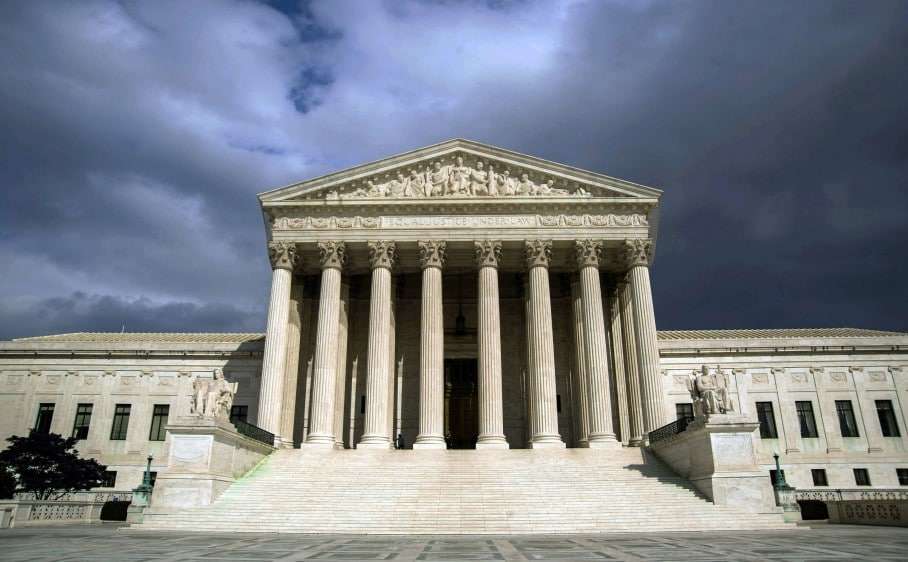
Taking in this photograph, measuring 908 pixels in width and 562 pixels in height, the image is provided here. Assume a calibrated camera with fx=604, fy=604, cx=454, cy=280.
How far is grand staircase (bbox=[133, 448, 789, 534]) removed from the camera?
67.0ft

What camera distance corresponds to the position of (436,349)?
3250cm

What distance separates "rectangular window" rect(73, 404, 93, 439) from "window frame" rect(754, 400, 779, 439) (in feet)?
143

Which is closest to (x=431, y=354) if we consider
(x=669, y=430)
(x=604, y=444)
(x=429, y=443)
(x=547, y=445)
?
(x=429, y=443)

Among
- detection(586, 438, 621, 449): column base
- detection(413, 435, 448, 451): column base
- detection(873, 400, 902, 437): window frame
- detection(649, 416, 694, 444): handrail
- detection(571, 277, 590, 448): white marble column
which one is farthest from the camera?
detection(873, 400, 902, 437): window frame

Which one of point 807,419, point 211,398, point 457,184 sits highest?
point 457,184

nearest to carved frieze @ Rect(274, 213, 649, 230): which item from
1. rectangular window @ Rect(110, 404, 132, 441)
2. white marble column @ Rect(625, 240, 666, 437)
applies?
white marble column @ Rect(625, 240, 666, 437)

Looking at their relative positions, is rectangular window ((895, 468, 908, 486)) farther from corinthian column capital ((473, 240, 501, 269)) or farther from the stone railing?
the stone railing

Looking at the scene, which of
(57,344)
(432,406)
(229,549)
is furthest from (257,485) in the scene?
(57,344)

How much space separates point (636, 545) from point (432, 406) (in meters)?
17.9

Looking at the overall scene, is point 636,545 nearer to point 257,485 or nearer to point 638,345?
point 257,485

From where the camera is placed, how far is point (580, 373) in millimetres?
33938

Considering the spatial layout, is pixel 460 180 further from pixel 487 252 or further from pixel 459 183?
pixel 487 252

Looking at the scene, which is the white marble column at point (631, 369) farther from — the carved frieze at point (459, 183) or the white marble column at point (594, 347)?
the carved frieze at point (459, 183)

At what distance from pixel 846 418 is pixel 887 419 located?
2539mm
